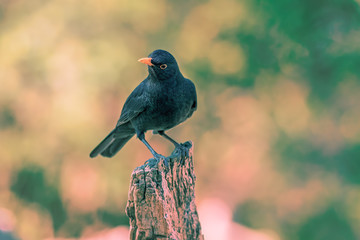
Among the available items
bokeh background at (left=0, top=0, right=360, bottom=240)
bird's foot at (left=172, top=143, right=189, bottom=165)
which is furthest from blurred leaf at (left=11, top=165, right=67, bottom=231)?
bird's foot at (left=172, top=143, right=189, bottom=165)

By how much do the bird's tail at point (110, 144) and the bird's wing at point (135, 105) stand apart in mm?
374

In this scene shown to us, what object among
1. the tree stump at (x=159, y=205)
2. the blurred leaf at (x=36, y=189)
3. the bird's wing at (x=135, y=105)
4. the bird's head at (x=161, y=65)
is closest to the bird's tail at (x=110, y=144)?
the bird's wing at (x=135, y=105)

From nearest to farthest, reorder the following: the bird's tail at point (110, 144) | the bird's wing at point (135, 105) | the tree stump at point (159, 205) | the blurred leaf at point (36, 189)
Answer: the tree stump at point (159, 205)
the bird's wing at point (135, 105)
the bird's tail at point (110, 144)
the blurred leaf at point (36, 189)

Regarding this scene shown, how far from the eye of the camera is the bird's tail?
5.54 m

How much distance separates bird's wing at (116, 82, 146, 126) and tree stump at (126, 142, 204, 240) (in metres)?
0.80

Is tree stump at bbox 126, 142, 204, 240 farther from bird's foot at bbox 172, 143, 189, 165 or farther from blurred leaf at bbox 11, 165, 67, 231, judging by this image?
blurred leaf at bbox 11, 165, 67, 231

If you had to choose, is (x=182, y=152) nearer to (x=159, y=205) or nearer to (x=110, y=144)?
(x=159, y=205)

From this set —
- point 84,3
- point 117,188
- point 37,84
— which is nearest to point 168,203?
point 117,188

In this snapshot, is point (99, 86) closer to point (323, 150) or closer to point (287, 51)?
point (287, 51)

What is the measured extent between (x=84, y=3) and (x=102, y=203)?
3.02 metres

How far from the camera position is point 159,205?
12.1 ft

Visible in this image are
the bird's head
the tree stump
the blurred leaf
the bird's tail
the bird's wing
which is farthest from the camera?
the blurred leaf

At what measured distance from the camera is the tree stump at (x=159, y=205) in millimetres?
3697

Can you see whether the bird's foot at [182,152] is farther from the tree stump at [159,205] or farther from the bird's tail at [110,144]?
the bird's tail at [110,144]
